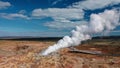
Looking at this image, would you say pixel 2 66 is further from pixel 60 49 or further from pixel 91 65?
pixel 60 49

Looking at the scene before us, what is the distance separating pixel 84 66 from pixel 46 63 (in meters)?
10.3

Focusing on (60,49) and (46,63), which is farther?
(60,49)

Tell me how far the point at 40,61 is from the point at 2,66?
10.4m

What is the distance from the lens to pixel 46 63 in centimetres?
5903

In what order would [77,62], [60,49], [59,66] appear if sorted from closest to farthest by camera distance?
[59,66], [77,62], [60,49]

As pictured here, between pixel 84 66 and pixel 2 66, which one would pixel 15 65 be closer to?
pixel 2 66

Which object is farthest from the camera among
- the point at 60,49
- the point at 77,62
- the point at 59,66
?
the point at 60,49

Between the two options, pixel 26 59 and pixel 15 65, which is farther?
pixel 26 59

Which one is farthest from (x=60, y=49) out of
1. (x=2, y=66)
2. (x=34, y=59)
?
(x=2, y=66)

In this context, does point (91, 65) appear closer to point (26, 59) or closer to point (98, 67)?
point (98, 67)

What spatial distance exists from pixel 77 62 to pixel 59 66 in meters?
6.67

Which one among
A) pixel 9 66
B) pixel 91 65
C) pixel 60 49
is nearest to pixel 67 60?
pixel 91 65

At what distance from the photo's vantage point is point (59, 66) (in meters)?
57.3

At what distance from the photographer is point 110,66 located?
195 feet
